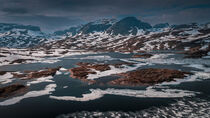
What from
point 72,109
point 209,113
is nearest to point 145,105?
point 209,113

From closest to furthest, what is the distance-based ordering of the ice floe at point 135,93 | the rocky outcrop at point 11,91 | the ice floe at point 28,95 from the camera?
the ice floe at point 28,95, the ice floe at point 135,93, the rocky outcrop at point 11,91

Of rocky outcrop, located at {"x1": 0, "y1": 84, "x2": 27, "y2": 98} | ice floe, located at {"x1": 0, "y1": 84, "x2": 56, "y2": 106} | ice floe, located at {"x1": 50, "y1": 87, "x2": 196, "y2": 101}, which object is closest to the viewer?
ice floe, located at {"x1": 0, "y1": 84, "x2": 56, "y2": 106}

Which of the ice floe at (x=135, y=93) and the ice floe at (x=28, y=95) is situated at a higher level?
the ice floe at (x=135, y=93)

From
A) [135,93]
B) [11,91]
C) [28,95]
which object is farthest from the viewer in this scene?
[11,91]

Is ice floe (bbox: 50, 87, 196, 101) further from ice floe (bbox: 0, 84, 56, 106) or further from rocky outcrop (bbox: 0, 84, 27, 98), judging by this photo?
rocky outcrop (bbox: 0, 84, 27, 98)

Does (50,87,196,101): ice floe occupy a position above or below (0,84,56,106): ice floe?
above

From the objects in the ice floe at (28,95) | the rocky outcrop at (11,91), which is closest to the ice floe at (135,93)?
the ice floe at (28,95)

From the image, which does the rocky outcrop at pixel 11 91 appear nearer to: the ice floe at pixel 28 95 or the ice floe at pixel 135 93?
the ice floe at pixel 28 95

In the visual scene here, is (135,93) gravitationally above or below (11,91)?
above

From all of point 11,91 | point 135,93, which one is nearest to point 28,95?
point 11,91

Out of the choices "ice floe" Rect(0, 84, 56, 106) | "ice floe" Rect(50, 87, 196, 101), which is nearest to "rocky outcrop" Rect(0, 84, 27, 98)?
"ice floe" Rect(0, 84, 56, 106)

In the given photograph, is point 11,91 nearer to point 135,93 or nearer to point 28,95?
point 28,95
